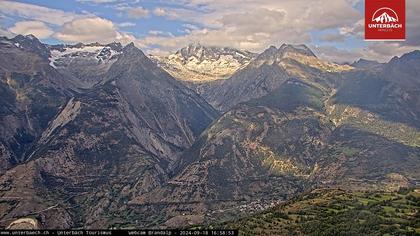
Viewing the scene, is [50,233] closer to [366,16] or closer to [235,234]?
[235,234]

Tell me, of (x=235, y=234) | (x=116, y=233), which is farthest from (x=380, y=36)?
(x=116, y=233)

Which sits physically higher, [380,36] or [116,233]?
[380,36]

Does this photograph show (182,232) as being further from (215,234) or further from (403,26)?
(403,26)

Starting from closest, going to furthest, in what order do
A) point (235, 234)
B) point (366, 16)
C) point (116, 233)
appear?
1. point (116, 233)
2. point (235, 234)
3. point (366, 16)

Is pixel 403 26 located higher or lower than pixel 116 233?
higher

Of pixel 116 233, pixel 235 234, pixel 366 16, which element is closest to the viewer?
Result: pixel 116 233

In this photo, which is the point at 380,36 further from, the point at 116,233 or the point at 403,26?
the point at 116,233

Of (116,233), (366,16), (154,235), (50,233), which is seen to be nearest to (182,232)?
(154,235)

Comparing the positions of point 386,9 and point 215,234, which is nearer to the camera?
point 215,234

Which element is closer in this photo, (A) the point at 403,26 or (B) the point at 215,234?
(B) the point at 215,234
